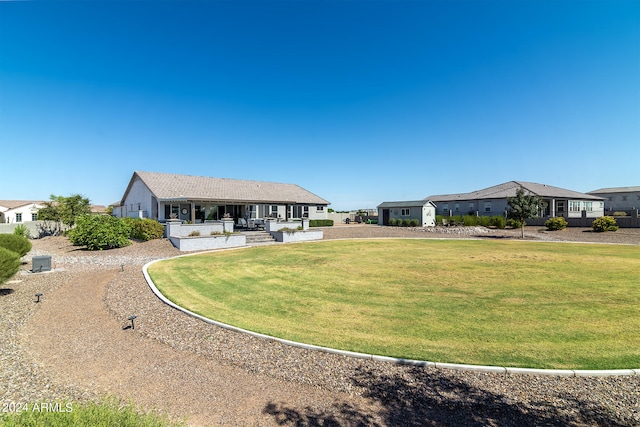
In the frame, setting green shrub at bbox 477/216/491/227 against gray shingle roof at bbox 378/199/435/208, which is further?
gray shingle roof at bbox 378/199/435/208

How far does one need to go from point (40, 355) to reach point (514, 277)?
45.3ft

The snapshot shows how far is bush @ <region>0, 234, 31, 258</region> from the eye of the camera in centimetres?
1239

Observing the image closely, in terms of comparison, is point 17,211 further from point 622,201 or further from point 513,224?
point 622,201

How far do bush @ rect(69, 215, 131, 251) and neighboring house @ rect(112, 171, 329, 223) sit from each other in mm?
6550

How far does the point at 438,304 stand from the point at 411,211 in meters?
34.0

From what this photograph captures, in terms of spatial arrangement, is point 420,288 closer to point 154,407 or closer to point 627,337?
point 627,337

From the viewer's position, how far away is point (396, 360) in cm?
501

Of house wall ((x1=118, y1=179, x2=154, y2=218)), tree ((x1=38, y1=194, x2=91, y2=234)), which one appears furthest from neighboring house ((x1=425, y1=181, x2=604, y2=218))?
tree ((x1=38, y1=194, x2=91, y2=234))

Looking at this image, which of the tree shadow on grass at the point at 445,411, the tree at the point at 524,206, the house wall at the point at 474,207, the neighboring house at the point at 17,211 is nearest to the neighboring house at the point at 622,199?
the house wall at the point at 474,207

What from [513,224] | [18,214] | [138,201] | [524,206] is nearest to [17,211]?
[18,214]

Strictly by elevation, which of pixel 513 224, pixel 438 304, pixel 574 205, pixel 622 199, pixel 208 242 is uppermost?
pixel 622 199

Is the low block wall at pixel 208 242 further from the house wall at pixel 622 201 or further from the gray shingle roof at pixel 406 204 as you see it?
the house wall at pixel 622 201

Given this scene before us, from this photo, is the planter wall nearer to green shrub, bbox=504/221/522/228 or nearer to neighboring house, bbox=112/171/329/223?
neighboring house, bbox=112/171/329/223

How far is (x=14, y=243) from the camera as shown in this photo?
12.7 m
